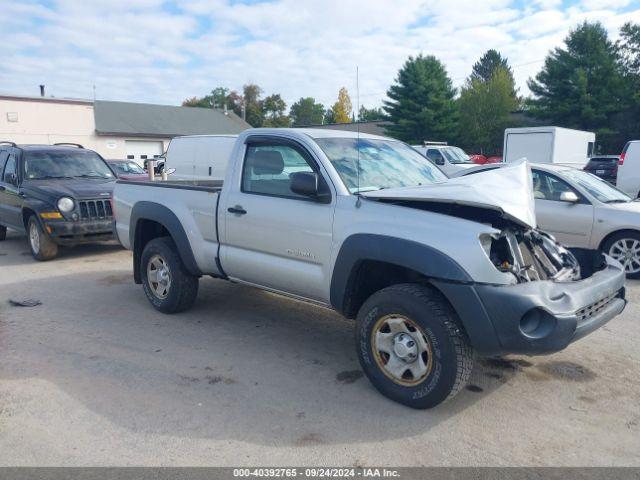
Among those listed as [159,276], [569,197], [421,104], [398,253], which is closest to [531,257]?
[398,253]

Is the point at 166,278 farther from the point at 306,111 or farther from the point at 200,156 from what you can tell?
the point at 306,111

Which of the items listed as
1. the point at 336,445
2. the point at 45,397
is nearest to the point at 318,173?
the point at 336,445

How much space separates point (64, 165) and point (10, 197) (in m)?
1.11

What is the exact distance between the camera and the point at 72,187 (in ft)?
30.2

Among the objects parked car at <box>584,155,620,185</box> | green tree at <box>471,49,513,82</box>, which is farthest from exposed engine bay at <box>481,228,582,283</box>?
green tree at <box>471,49,513,82</box>

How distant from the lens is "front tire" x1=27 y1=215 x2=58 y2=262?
8758 mm

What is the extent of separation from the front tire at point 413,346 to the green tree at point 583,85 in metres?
40.3

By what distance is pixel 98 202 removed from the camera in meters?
9.02

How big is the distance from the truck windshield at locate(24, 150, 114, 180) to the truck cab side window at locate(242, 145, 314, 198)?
6.22 m

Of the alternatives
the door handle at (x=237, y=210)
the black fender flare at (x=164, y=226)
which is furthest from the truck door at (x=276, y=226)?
the black fender flare at (x=164, y=226)

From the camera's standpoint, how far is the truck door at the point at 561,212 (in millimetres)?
7637

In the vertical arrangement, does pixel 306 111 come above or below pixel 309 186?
above

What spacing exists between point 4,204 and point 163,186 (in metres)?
6.09

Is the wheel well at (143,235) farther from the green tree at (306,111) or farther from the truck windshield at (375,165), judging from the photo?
the green tree at (306,111)
